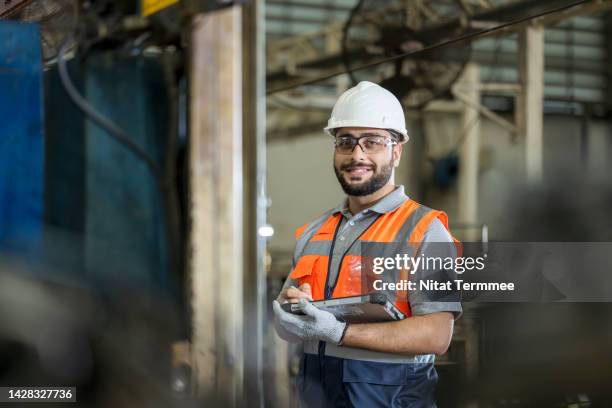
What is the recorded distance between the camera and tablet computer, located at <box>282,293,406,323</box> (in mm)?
2746

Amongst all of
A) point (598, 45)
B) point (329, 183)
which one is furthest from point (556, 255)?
point (329, 183)

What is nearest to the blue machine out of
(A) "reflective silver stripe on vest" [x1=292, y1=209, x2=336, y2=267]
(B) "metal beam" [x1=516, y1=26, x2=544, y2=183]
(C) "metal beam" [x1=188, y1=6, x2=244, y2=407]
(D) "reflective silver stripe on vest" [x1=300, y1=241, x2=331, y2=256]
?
(C) "metal beam" [x1=188, y1=6, x2=244, y2=407]

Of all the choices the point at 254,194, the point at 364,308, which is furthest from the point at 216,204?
the point at 364,308

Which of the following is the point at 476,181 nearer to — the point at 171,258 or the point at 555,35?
the point at 555,35

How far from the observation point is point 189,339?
14.0ft

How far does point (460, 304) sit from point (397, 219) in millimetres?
309

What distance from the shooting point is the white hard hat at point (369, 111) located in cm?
290

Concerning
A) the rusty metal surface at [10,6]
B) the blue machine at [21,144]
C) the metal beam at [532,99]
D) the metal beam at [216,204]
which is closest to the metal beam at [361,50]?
the metal beam at [532,99]

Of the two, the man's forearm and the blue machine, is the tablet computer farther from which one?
the blue machine

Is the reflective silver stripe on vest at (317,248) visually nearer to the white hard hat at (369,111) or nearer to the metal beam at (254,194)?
the white hard hat at (369,111)

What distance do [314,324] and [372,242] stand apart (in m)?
0.30

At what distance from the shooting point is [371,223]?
288 centimetres

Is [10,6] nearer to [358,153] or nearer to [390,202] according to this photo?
[358,153]

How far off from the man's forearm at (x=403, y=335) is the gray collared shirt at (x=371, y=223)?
4cm
